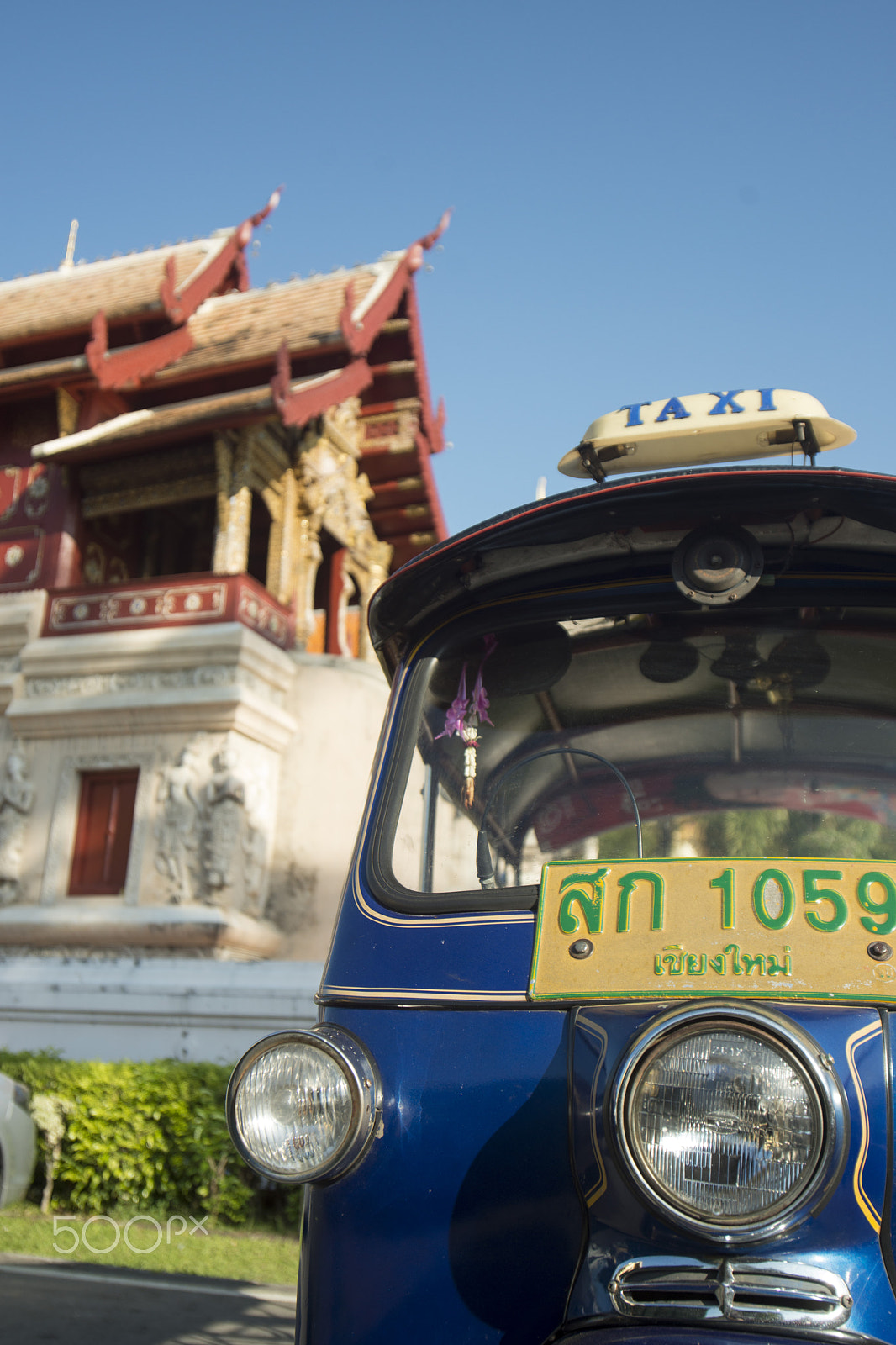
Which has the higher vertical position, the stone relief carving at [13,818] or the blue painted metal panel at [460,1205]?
the stone relief carving at [13,818]

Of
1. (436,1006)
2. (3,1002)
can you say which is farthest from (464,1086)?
(3,1002)

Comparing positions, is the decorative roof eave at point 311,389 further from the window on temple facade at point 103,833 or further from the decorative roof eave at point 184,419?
the window on temple facade at point 103,833

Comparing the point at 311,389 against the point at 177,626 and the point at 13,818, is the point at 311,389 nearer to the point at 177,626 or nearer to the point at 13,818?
the point at 177,626

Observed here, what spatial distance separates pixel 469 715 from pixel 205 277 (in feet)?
38.7

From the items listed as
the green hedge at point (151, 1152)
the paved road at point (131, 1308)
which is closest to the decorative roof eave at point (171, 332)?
the green hedge at point (151, 1152)

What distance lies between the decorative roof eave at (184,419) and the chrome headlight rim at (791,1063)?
33.1 ft

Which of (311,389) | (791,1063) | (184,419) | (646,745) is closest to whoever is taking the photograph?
(791,1063)

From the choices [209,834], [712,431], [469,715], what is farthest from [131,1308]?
[209,834]

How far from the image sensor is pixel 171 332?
12.0 meters

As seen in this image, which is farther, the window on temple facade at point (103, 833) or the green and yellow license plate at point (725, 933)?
the window on temple facade at point (103, 833)

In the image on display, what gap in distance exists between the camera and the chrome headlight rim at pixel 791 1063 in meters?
1.09

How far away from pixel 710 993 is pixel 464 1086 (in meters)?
0.33

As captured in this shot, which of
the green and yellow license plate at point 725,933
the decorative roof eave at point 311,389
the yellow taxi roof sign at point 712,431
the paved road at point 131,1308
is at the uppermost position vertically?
the decorative roof eave at point 311,389

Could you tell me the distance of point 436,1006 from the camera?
149cm
